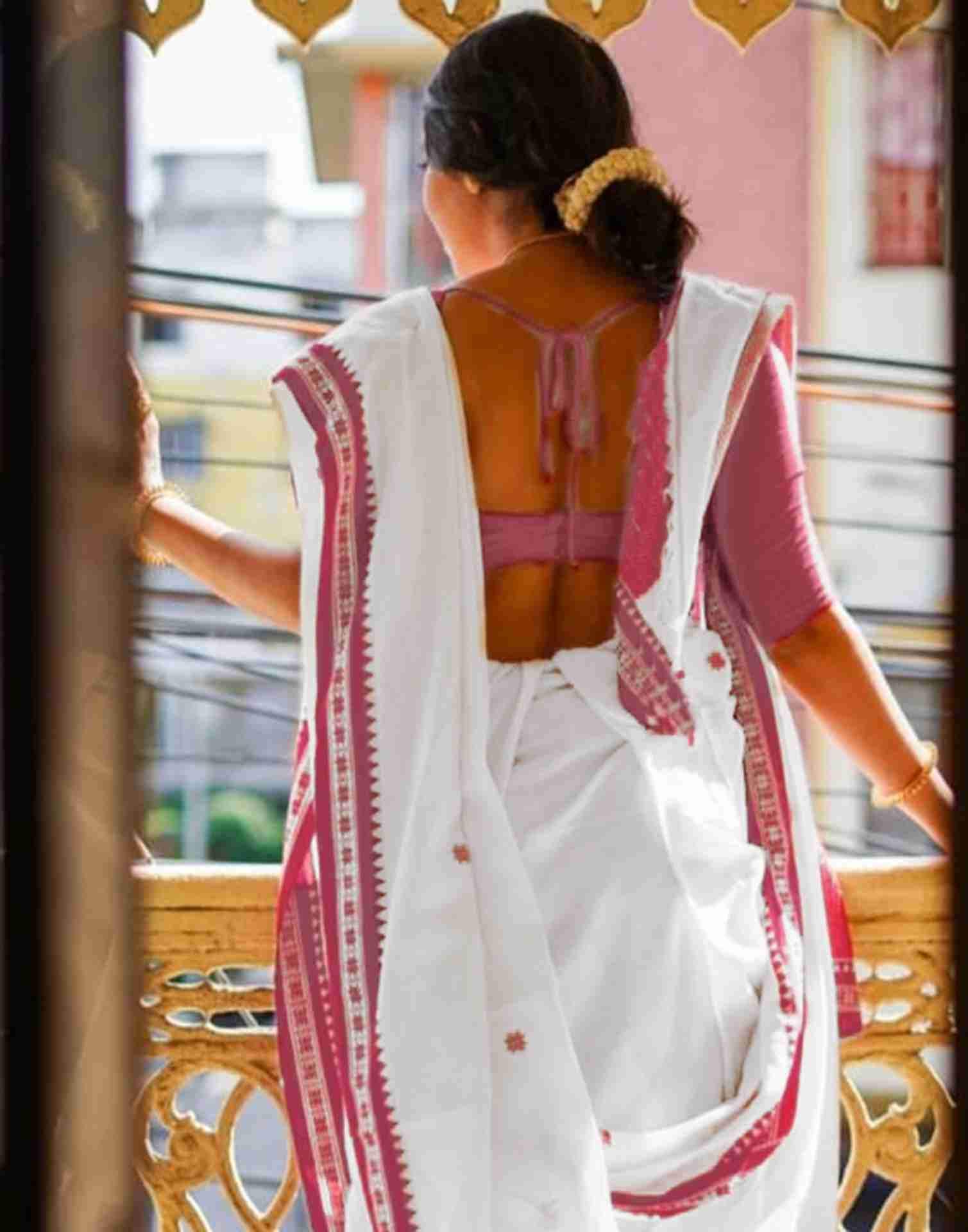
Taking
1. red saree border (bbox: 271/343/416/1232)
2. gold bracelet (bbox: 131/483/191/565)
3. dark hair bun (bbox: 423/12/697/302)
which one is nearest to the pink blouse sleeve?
dark hair bun (bbox: 423/12/697/302)

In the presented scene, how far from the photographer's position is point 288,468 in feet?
4.57

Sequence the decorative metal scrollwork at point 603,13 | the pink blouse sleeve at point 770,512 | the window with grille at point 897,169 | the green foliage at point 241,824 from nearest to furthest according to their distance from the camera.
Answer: the pink blouse sleeve at point 770,512 < the decorative metal scrollwork at point 603,13 < the window with grille at point 897,169 < the green foliage at point 241,824

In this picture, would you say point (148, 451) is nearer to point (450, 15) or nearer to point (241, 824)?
point (450, 15)

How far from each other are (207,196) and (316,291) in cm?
1095

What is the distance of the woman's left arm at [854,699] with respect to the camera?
1396 millimetres

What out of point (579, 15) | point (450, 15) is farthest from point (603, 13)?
point (450, 15)

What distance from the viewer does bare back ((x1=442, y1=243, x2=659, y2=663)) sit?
1309 millimetres

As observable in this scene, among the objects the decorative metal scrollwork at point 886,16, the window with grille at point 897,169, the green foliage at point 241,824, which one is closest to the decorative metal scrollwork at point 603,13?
the decorative metal scrollwork at point 886,16

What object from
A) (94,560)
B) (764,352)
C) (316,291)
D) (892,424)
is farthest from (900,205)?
(94,560)

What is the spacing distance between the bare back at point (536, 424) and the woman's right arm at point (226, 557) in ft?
0.52

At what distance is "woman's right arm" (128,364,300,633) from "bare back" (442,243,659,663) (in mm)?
157

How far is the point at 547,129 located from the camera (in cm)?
131

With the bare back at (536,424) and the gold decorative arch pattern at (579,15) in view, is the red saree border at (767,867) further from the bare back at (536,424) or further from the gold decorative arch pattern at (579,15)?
the gold decorative arch pattern at (579,15)

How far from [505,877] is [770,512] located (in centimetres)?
33
